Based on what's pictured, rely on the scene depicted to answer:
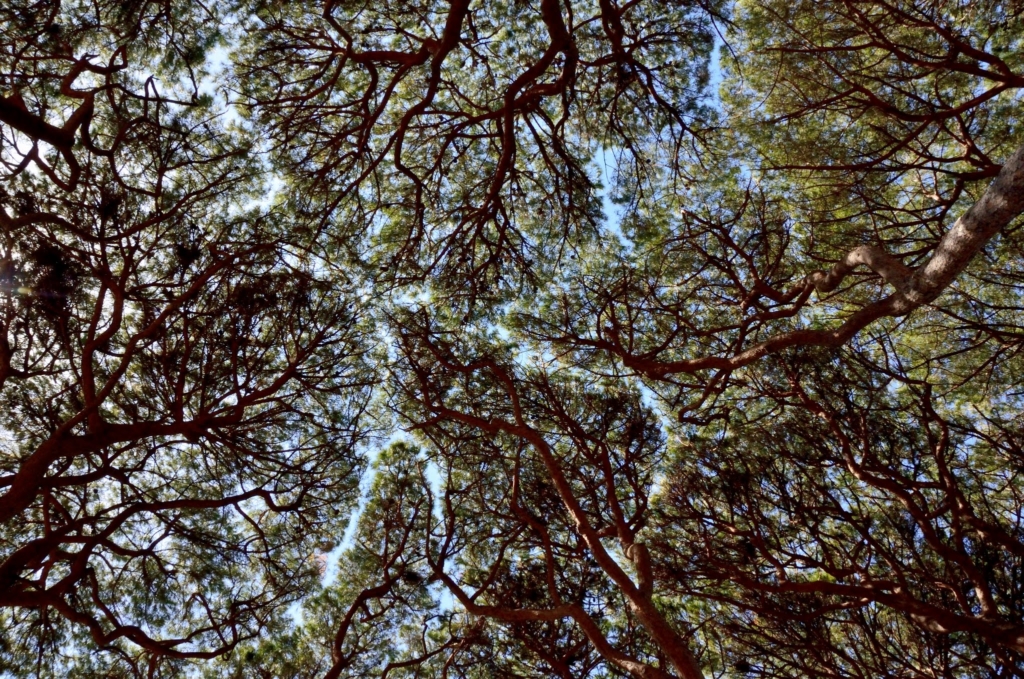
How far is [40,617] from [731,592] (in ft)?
18.3

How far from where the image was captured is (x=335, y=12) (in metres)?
5.13

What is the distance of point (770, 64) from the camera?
534 cm

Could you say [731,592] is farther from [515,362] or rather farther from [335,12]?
[335,12]

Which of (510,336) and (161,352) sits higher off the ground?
(510,336)

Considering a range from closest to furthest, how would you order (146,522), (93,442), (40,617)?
(93,442)
(40,617)
(146,522)

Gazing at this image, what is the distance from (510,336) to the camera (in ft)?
19.8

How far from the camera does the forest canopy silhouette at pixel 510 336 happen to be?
15.5 feet

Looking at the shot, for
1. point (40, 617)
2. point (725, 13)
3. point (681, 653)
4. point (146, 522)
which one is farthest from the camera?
point (146, 522)

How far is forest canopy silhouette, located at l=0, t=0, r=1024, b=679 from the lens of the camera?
15.5 feet

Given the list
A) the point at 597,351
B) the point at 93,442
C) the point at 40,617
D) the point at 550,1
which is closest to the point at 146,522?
the point at 40,617

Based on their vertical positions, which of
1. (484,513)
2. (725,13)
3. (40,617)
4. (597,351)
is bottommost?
(40,617)

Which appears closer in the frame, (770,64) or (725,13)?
(725,13)

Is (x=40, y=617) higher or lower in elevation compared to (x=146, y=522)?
lower

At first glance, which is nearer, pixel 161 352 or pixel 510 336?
pixel 161 352
